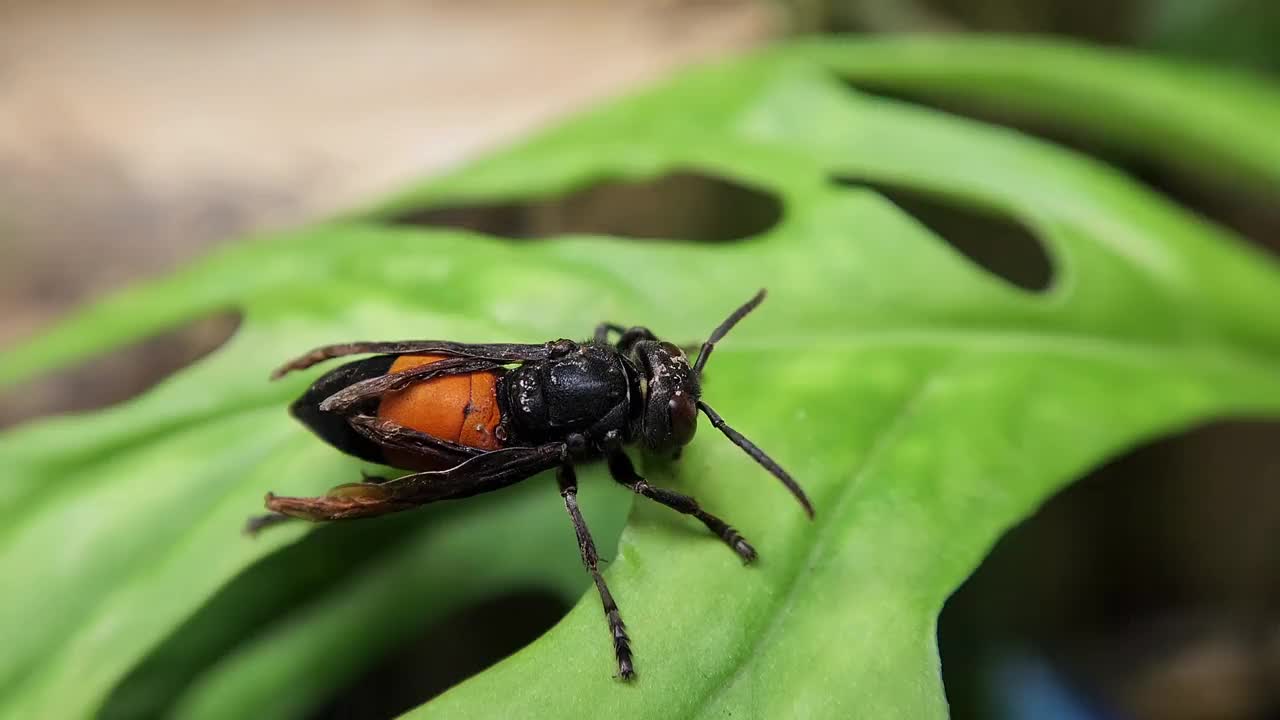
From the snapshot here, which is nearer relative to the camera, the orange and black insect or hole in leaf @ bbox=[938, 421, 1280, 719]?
the orange and black insect

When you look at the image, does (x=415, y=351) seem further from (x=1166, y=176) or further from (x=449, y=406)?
(x=1166, y=176)

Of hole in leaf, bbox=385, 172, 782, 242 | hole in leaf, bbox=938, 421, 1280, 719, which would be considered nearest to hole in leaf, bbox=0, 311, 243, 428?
hole in leaf, bbox=385, 172, 782, 242

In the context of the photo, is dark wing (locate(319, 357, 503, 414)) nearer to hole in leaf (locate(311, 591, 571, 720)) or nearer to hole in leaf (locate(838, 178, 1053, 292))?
hole in leaf (locate(311, 591, 571, 720))

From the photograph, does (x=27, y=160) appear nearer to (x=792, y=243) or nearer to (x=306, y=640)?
(x=306, y=640)

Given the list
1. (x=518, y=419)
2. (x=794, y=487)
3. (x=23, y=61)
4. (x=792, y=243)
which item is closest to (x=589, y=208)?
(x=792, y=243)

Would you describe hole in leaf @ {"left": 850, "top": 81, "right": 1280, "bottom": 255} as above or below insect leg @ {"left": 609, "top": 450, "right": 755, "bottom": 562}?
below

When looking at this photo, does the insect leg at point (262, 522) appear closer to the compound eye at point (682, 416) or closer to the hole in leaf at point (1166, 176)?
the compound eye at point (682, 416)
